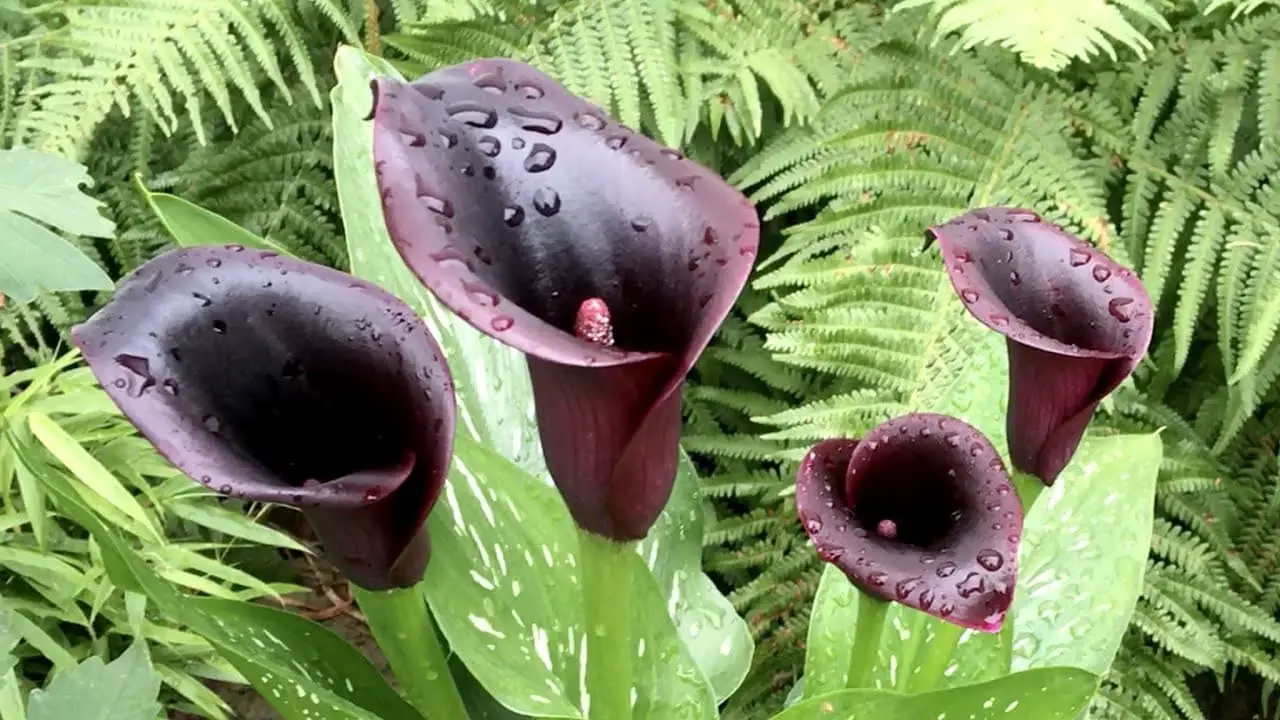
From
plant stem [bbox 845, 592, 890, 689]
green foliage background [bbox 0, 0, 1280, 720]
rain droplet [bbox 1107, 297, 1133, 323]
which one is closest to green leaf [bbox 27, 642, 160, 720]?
plant stem [bbox 845, 592, 890, 689]

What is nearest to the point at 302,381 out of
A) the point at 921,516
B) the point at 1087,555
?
the point at 921,516

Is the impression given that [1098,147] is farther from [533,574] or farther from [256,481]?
[256,481]

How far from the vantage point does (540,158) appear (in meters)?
0.36

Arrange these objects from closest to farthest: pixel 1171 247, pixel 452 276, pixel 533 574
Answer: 1. pixel 452 276
2. pixel 533 574
3. pixel 1171 247

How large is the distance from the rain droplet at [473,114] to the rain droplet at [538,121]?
0.03ft

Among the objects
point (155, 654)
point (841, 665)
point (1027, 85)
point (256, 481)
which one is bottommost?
point (155, 654)

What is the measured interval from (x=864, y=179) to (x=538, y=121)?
1.87ft

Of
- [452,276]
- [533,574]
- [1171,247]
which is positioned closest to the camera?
[452,276]

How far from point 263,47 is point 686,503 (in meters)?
0.58

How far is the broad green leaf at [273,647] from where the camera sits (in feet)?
1.38

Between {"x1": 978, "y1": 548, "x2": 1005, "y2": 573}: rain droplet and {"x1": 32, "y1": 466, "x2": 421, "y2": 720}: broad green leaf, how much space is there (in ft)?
0.78

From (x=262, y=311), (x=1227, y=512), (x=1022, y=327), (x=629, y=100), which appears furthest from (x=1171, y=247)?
(x=262, y=311)

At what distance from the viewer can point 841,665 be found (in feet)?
1.87

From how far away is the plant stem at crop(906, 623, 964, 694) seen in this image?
469 millimetres
